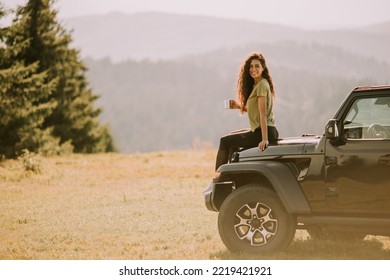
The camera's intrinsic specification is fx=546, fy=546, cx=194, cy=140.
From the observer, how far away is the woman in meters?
6.65

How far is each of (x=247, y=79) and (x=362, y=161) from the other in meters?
1.89

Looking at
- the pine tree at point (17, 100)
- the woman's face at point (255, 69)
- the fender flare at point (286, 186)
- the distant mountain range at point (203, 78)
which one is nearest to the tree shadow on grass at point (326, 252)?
the fender flare at point (286, 186)

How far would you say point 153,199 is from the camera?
1184 cm

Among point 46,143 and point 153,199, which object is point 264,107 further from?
point 46,143

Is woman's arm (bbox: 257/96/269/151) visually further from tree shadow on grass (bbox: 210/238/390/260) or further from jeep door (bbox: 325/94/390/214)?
tree shadow on grass (bbox: 210/238/390/260)

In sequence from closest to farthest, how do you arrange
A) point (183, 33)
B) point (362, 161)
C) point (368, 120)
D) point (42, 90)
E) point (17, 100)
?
point (362, 161)
point (368, 120)
point (17, 100)
point (42, 90)
point (183, 33)

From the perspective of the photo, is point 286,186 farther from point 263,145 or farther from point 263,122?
point 263,122

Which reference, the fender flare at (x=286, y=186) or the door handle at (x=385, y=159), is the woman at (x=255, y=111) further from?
the door handle at (x=385, y=159)

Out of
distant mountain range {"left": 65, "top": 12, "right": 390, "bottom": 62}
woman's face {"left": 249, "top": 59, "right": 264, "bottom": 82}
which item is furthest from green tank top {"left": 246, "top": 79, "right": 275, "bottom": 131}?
distant mountain range {"left": 65, "top": 12, "right": 390, "bottom": 62}

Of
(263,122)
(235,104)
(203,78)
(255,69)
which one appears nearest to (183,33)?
(203,78)

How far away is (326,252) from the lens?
689 centimetres

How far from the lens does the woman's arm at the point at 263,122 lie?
646 cm

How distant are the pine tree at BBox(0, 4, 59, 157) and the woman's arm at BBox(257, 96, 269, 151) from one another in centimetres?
1335
